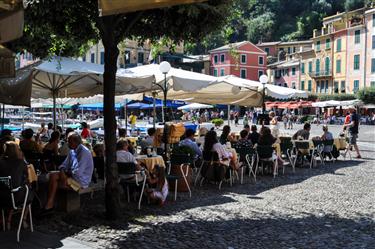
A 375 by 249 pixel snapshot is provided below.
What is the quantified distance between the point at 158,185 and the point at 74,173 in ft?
5.11

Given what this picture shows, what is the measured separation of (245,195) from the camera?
9195mm

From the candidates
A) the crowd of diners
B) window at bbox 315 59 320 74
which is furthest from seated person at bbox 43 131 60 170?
window at bbox 315 59 320 74

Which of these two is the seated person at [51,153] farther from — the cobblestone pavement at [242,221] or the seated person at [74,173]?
the seated person at [74,173]

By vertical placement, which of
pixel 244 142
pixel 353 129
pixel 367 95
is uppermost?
pixel 367 95

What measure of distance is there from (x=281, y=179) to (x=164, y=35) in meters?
5.26

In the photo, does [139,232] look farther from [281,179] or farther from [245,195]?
[281,179]

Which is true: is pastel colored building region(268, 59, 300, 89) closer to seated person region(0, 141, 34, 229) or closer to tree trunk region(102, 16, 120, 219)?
tree trunk region(102, 16, 120, 219)

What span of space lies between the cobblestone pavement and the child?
18 cm

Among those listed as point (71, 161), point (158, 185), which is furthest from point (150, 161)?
point (71, 161)

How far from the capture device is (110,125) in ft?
22.6

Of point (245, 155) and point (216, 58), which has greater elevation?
point (216, 58)

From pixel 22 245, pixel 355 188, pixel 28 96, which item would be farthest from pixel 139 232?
pixel 355 188

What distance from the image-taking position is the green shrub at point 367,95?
59688 millimetres

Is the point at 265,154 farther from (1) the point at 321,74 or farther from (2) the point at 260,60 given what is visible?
(2) the point at 260,60
